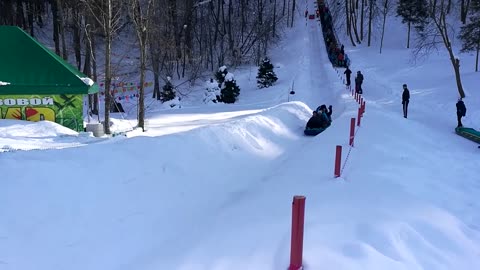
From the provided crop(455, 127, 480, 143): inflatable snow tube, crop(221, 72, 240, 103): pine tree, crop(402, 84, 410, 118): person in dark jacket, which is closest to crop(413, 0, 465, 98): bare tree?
crop(402, 84, 410, 118): person in dark jacket

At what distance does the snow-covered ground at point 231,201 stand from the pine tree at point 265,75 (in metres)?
19.8

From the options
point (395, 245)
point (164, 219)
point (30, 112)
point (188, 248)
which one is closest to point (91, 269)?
point (188, 248)

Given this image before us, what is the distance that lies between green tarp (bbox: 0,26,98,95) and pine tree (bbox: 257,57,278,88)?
18477mm

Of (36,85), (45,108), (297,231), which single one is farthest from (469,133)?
(36,85)

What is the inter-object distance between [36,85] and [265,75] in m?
20.2

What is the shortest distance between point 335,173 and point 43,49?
507 inches

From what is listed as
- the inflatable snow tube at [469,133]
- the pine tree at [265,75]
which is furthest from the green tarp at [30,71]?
the pine tree at [265,75]

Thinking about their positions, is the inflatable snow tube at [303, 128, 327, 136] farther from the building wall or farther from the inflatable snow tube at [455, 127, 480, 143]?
the building wall

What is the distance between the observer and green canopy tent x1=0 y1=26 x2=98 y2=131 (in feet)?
50.7

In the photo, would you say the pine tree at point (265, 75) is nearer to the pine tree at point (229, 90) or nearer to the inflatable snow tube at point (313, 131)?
the pine tree at point (229, 90)

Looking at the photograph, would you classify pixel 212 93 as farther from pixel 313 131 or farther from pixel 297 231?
pixel 297 231

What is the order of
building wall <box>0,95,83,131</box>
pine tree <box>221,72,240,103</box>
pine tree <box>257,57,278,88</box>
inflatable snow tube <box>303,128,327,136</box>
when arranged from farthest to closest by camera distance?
pine tree <box>257,57,278,88</box>, pine tree <box>221,72,240,103</box>, building wall <box>0,95,83,131</box>, inflatable snow tube <box>303,128,327,136</box>

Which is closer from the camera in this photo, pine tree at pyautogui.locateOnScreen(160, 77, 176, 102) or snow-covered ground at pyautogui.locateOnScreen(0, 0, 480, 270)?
snow-covered ground at pyautogui.locateOnScreen(0, 0, 480, 270)

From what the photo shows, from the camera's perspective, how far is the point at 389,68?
3531 cm
